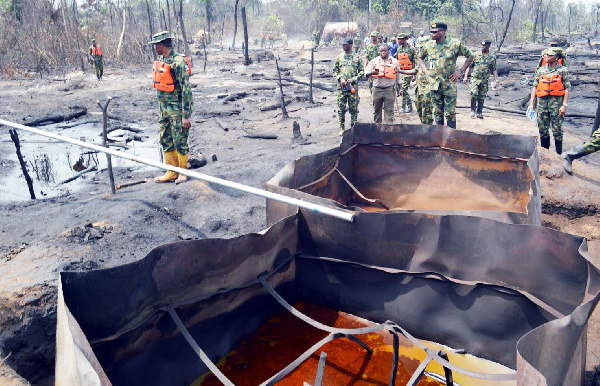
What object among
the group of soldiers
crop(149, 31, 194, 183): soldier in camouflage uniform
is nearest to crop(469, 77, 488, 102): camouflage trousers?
the group of soldiers

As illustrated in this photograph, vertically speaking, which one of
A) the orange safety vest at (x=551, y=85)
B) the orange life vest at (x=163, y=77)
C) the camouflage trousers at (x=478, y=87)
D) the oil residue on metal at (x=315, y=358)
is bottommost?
the oil residue on metal at (x=315, y=358)

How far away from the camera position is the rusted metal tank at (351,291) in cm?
247

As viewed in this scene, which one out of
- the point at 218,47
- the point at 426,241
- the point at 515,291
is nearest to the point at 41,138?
the point at 426,241

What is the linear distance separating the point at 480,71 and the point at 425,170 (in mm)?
5553

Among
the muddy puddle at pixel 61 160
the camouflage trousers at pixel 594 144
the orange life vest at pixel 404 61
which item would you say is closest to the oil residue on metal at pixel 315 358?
the camouflage trousers at pixel 594 144

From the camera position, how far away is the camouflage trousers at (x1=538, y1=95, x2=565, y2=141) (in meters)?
7.12

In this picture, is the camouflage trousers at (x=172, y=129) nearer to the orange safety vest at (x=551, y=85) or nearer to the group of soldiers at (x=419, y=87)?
the group of soldiers at (x=419, y=87)

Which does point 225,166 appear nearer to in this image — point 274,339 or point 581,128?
point 274,339

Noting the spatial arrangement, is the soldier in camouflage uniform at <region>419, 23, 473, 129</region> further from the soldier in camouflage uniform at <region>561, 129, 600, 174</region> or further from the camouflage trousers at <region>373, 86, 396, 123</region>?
the soldier in camouflage uniform at <region>561, 129, 600, 174</region>

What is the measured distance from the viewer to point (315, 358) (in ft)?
11.0

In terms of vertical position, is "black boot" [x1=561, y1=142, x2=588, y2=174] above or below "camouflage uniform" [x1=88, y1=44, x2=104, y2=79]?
below

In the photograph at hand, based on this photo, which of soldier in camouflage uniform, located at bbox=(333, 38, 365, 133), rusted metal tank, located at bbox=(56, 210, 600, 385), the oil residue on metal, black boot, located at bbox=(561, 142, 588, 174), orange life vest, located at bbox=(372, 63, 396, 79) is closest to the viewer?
rusted metal tank, located at bbox=(56, 210, 600, 385)

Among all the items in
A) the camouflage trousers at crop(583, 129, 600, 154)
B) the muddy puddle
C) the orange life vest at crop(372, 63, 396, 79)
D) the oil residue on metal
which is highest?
the orange life vest at crop(372, 63, 396, 79)

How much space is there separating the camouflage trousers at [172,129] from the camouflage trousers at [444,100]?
4.07m
